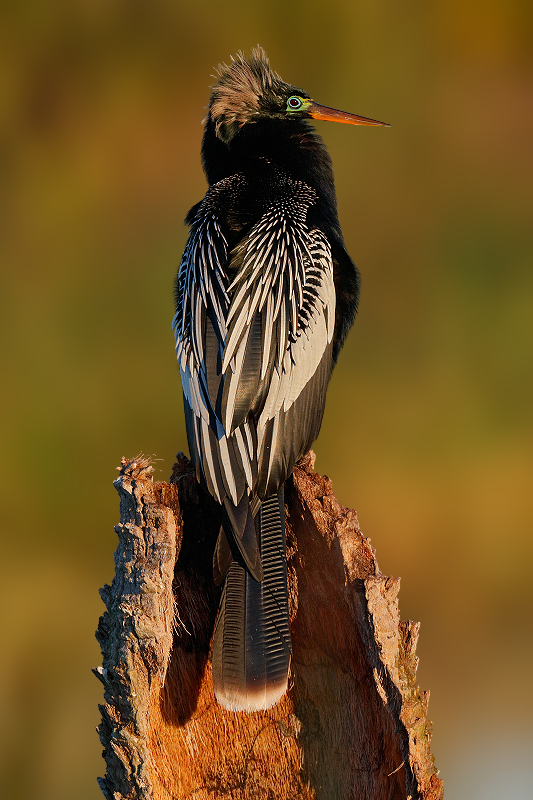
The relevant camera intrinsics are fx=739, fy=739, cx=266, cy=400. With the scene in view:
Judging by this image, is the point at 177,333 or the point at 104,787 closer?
the point at 104,787

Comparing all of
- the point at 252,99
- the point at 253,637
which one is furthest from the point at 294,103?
the point at 253,637

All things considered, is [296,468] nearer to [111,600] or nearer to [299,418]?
[299,418]

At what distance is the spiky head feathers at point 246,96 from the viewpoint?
2498 mm

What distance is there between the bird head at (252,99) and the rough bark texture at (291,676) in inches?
47.6

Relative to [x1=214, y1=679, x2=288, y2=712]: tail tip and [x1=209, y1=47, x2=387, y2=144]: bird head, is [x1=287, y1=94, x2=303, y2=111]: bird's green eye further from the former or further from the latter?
[x1=214, y1=679, x2=288, y2=712]: tail tip

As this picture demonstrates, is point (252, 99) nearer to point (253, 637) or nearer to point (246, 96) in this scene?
point (246, 96)

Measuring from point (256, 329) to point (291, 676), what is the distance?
2.93 ft

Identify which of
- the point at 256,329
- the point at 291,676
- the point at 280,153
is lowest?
the point at 291,676

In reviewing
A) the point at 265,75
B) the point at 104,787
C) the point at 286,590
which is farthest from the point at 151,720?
the point at 265,75

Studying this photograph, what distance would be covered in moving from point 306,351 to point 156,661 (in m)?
0.91

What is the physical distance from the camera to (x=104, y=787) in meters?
1.60

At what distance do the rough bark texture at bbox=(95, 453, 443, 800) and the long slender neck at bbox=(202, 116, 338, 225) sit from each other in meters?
1.03

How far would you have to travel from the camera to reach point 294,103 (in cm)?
257

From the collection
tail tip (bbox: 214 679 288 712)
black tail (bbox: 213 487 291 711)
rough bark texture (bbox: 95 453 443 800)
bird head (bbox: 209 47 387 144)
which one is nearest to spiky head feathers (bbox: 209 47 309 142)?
bird head (bbox: 209 47 387 144)
